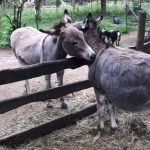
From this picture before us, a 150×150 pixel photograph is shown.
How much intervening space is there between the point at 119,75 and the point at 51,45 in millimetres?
2097

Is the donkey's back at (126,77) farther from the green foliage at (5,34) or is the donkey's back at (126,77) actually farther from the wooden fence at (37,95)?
the green foliage at (5,34)

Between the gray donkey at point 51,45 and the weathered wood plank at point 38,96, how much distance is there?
20.2 inches

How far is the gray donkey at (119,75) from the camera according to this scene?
14.2ft

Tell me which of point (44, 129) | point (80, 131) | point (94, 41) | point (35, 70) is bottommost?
point (80, 131)

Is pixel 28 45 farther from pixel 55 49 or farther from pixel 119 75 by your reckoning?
pixel 119 75

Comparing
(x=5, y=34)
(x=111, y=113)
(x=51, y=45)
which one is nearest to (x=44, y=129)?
(x=111, y=113)

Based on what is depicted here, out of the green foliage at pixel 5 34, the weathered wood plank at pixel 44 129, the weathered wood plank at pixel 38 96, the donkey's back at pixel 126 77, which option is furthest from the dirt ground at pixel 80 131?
the green foliage at pixel 5 34

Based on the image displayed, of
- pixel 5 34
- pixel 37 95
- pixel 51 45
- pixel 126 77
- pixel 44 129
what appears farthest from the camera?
pixel 5 34

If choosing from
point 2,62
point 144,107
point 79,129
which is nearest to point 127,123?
point 79,129

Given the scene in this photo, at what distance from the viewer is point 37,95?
195 inches

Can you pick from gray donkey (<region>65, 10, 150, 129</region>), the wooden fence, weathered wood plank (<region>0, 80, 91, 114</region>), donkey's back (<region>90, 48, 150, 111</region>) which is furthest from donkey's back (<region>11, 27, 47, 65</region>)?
donkey's back (<region>90, 48, 150, 111</region>)

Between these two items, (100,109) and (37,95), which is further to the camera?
(100,109)

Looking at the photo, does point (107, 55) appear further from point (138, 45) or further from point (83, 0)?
point (83, 0)

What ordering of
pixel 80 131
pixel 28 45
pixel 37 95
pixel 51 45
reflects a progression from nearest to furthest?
pixel 37 95 → pixel 80 131 → pixel 51 45 → pixel 28 45
